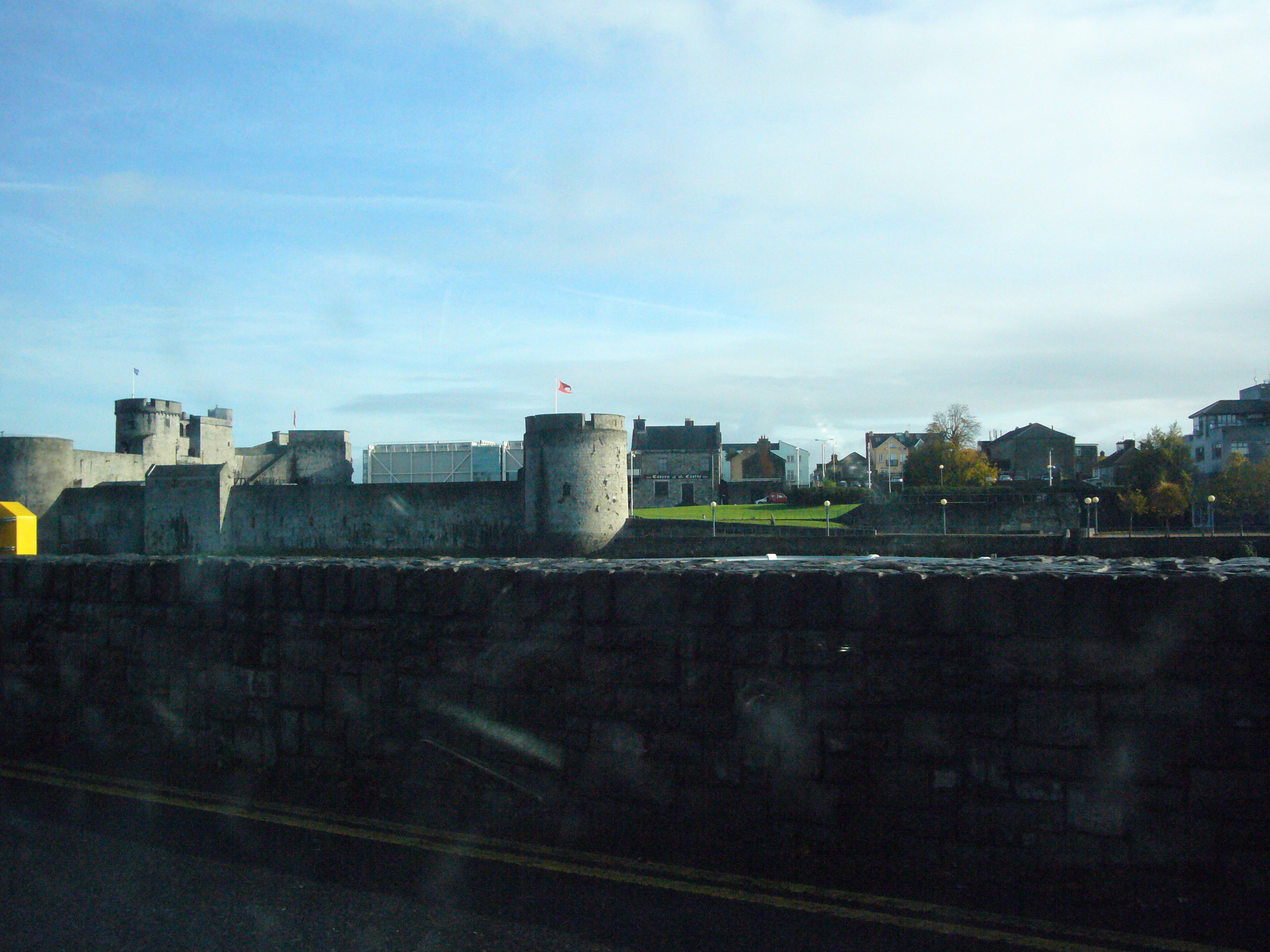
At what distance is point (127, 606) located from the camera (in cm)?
682

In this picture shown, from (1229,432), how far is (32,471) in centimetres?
7642

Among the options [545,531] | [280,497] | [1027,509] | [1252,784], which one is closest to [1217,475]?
[1027,509]

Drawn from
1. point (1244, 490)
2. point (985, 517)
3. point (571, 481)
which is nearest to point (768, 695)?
point (571, 481)

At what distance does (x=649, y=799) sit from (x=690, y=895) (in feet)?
2.20

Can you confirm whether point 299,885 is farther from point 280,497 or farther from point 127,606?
point 280,497

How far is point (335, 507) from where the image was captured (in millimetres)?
45438

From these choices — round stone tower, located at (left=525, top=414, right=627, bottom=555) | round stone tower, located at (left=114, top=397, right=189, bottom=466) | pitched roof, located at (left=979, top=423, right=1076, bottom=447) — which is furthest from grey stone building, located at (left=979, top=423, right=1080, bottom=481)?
round stone tower, located at (left=114, top=397, right=189, bottom=466)

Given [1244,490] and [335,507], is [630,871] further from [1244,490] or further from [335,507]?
[1244,490]

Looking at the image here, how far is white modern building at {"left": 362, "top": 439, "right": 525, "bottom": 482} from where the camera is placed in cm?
6250

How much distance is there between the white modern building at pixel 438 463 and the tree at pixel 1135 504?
3538cm

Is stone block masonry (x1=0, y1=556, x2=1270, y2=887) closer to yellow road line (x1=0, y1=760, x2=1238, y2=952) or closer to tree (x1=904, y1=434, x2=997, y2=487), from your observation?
yellow road line (x1=0, y1=760, x2=1238, y2=952)

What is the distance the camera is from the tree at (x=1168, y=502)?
51594mm

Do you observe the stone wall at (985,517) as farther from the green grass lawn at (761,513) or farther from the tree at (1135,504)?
the tree at (1135,504)

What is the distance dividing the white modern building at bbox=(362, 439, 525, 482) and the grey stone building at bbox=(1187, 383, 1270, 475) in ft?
158
